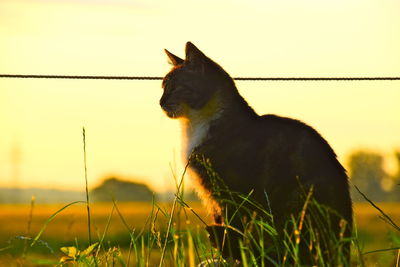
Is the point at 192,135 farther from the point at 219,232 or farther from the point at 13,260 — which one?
the point at 13,260

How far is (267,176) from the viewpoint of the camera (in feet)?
16.0

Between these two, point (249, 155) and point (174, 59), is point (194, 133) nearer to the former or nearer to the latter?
point (249, 155)

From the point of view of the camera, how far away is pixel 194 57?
5660mm

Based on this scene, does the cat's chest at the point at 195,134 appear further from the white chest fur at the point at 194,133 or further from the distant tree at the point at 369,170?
the distant tree at the point at 369,170

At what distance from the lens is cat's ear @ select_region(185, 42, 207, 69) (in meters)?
5.60

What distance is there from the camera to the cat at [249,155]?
4797mm

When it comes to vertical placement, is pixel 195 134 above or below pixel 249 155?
above

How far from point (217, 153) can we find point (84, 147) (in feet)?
5.11

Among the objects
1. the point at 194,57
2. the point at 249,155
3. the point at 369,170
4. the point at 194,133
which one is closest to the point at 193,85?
the point at 194,57

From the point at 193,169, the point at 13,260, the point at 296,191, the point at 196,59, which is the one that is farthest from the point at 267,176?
the point at 13,260

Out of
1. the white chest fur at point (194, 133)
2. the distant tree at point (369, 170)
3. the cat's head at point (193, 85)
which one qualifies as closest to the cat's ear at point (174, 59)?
the cat's head at point (193, 85)

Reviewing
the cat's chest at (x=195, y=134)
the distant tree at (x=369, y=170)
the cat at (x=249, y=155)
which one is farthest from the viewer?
the distant tree at (x=369, y=170)

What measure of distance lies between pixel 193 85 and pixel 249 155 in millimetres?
937

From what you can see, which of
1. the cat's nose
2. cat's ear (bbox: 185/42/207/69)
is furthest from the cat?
the cat's nose
